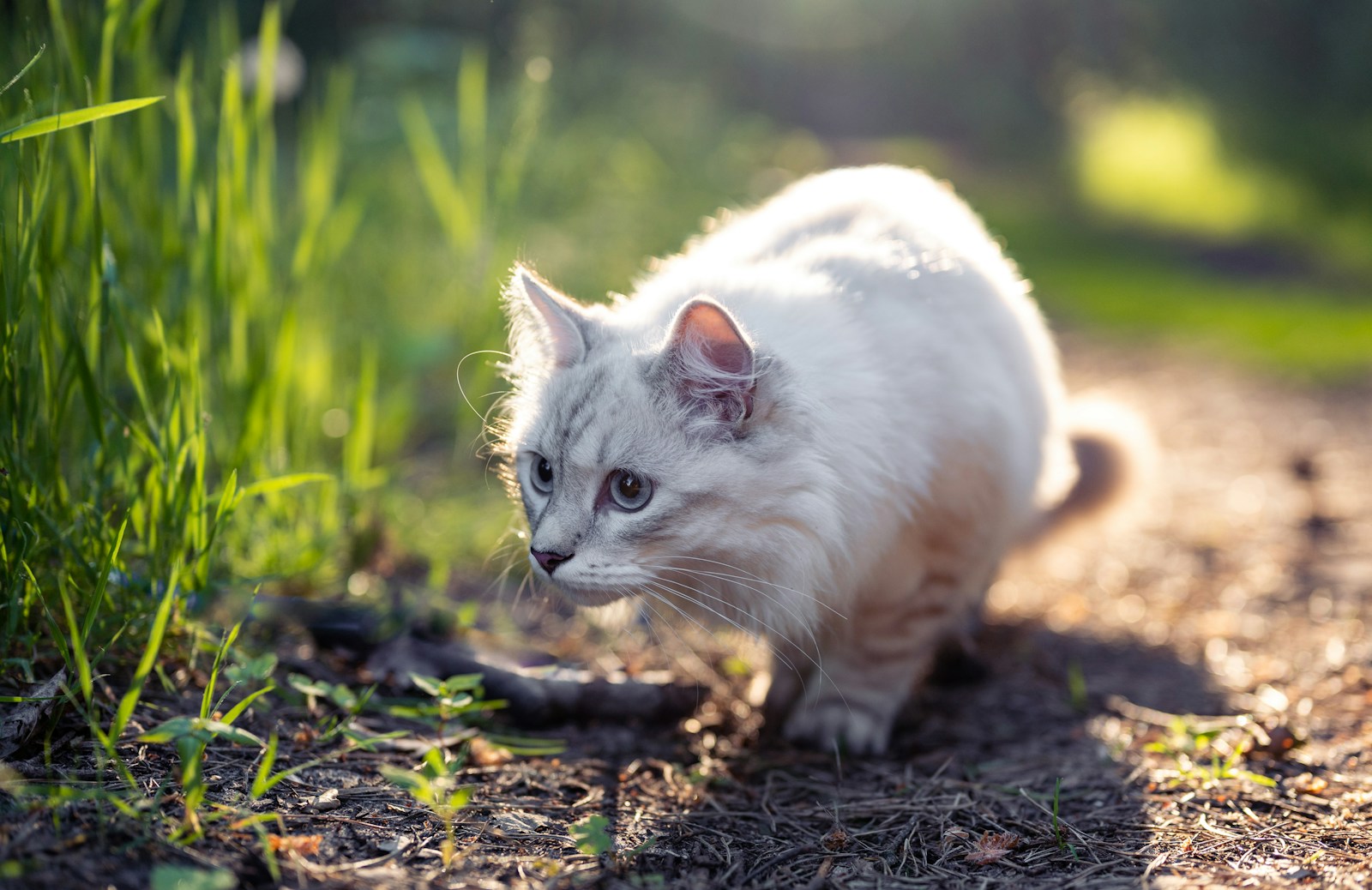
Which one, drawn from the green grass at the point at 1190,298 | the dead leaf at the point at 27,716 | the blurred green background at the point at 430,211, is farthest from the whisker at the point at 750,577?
the green grass at the point at 1190,298

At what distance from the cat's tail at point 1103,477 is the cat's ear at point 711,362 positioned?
5.09 ft

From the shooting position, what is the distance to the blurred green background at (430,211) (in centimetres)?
200

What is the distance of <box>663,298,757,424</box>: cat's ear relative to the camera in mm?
1835

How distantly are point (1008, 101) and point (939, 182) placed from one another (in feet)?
43.0

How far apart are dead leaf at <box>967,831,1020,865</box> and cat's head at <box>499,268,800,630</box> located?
2.07ft

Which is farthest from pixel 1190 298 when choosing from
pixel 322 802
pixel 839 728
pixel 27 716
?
pixel 27 716

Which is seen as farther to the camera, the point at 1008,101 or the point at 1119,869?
the point at 1008,101

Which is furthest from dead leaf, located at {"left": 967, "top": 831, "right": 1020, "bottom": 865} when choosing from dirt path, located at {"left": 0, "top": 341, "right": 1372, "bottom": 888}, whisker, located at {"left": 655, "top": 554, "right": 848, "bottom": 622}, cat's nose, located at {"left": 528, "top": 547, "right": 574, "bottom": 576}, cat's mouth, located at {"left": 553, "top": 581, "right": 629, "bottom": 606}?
cat's nose, located at {"left": 528, "top": 547, "right": 574, "bottom": 576}

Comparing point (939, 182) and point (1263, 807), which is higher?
point (939, 182)

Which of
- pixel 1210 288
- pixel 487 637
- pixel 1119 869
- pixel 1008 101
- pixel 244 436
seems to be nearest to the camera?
pixel 1119 869

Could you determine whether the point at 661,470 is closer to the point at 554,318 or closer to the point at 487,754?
the point at 554,318

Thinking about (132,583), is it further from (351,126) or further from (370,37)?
(370,37)

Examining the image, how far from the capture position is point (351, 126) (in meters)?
6.05

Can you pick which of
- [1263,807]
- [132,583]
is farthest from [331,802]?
[1263,807]
